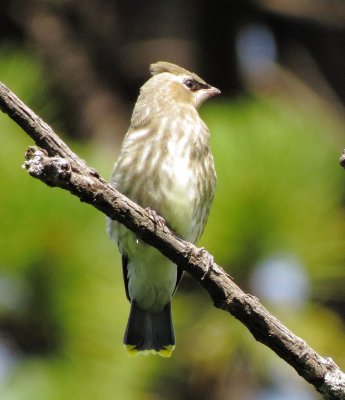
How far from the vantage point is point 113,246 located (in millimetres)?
5059

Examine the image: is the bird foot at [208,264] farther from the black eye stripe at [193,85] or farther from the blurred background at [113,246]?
the black eye stripe at [193,85]

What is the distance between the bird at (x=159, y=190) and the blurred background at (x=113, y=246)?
0.07m

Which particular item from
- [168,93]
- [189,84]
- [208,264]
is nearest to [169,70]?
[189,84]

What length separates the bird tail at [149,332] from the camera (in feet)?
17.1

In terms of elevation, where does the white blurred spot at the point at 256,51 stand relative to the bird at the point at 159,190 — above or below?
above

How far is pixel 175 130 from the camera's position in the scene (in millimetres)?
5352

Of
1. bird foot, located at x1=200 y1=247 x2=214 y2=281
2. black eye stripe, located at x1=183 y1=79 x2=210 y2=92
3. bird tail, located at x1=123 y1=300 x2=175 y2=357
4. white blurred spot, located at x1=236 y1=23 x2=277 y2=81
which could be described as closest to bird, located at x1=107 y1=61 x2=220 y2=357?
bird tail, located at x1=123 y1=300 x2=175 y2=357

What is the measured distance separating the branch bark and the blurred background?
827mm

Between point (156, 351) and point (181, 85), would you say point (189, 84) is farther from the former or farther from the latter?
point (156, 351)

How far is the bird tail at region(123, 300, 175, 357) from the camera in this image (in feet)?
17.1

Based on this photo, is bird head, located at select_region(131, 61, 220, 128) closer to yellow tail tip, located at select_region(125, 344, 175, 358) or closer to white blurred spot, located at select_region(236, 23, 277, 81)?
yellow tail tip, located at select_region(125, 344, 175, 358)

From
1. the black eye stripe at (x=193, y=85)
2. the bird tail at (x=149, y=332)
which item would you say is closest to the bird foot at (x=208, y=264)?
the bird tail at (x=149, y=332)

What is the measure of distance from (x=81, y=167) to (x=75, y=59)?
11.1ft

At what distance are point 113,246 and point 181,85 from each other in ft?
3.80
